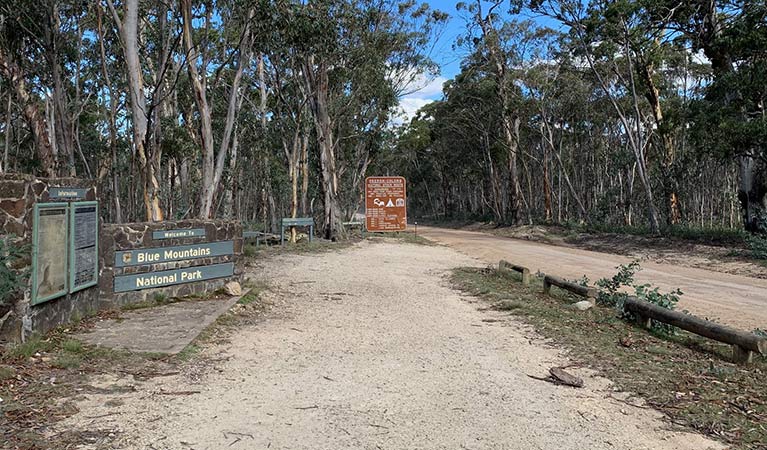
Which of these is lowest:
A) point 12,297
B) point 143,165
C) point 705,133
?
point 12,297

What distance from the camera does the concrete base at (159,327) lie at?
6.42 metres

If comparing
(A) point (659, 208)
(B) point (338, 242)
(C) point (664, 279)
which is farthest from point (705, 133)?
(B) point (338, 242)

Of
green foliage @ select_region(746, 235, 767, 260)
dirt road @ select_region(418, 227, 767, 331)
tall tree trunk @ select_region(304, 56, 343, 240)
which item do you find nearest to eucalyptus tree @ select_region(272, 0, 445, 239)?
tall tree trunk @ select_region(304, 56, 343, 240)

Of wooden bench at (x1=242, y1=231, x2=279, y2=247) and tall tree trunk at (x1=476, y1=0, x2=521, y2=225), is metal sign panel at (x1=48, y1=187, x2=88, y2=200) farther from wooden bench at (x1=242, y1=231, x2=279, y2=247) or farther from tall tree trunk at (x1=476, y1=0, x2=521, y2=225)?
tall tree trunk at (x1=476, y1=0, x2=521, y2=225)

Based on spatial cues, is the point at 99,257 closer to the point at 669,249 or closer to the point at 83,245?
the point at 83,245

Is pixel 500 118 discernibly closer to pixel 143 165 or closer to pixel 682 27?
pixel 682 27

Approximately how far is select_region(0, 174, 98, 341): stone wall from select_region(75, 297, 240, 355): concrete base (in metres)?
0.48

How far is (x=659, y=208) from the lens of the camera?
29.0 meters

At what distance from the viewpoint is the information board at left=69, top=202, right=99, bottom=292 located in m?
7.09

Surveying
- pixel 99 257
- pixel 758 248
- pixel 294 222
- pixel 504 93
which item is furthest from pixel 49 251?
pixel 504 93

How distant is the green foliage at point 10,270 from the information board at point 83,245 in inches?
48.0

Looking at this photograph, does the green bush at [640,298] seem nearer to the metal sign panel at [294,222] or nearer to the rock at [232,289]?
the rock at [232,289]

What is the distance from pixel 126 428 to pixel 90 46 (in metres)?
22.0

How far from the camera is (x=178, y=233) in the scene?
30.1ft
